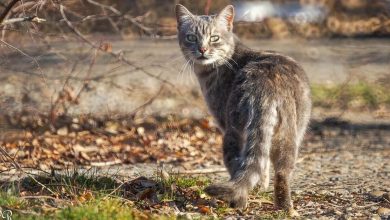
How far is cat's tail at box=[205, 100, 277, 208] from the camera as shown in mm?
5398

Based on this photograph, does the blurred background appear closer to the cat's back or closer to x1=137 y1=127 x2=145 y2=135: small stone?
x1=137 y1=127 x2=145 y2=135: small stone

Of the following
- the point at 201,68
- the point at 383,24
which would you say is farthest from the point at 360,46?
the point at 201,68

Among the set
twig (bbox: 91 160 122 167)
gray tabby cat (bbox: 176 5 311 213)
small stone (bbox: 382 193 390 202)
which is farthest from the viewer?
twig (bbox: 91 160 122 167)

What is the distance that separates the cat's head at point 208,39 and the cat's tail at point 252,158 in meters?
1.06

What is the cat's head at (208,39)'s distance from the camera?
6812 millimetres


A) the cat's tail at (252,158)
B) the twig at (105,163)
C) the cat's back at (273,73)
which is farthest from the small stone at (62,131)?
the cat's tail at (252,158)

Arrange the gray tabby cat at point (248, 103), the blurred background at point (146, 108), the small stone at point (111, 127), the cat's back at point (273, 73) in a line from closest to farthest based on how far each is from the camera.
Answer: the gray tabby cat at point (248, 103)
the cat's back at point (273, 73)
the blurred background at point (146, 108)
the small stone at point (111, 127)

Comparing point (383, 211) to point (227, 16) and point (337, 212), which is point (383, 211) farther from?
point (227, 16)

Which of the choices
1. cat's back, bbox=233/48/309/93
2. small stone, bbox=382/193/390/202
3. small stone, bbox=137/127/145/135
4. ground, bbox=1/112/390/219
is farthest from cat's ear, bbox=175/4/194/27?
small stone, bbox=137/127/145/135

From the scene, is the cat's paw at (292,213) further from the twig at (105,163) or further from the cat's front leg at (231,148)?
the twig at (105,163)

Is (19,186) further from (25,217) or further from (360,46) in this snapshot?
(360,46)

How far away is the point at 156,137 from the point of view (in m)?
9.54

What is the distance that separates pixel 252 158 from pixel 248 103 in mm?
→ 466

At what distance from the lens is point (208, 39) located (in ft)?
22.4
